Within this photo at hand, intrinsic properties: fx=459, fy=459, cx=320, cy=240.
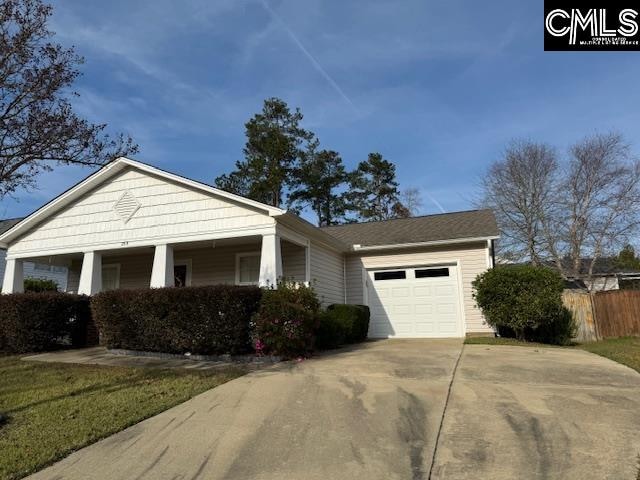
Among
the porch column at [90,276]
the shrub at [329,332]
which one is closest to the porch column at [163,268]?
the porch column at [90,276]

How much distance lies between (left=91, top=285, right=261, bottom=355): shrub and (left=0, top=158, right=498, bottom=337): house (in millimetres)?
1248

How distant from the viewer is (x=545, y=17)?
899 cm

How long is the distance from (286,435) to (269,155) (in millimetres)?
30891

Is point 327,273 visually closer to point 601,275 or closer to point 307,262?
point 307,262

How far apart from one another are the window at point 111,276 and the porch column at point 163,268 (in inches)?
189

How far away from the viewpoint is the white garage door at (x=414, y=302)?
13.7 m

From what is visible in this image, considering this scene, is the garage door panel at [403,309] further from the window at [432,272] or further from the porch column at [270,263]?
the porch column at [270,263]

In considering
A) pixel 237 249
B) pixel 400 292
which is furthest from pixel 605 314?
pixel 237 249

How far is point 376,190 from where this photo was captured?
37906mm

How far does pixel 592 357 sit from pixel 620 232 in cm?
1891

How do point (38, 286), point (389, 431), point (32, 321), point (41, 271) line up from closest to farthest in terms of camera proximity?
point (389, 431) → point (32, 321) → point (38, 286) → point (41, 271)

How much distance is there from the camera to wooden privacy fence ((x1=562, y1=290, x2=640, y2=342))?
14250 millimetres

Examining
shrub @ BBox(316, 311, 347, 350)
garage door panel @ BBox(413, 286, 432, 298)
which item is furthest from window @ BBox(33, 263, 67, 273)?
garage door panel @ BBox(413, 286, 432, 298)

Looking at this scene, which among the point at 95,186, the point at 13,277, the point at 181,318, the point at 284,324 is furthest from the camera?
the point at 13,277
